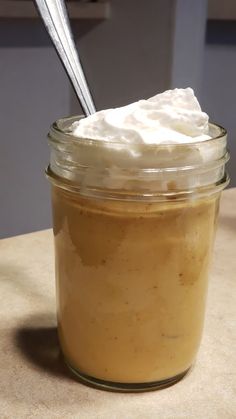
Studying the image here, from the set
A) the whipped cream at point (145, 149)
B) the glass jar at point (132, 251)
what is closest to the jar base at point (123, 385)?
→ the glass jar at point (132, 251)

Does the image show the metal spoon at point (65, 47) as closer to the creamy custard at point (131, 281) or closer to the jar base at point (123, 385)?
the creamy custard at point (131, 281)

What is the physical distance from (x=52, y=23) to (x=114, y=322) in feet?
0.79

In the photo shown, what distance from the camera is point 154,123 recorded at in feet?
1.34

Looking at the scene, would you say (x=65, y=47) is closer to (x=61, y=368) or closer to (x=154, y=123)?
(x=154, y=123)

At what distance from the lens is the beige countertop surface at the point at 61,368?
409 millimetres

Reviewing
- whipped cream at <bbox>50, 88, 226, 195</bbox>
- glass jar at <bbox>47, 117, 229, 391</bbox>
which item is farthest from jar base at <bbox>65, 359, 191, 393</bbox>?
whipped cream at <bbox>50, 88, 226, 195</bbox>

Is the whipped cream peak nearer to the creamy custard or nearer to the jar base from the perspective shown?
the creamy custard

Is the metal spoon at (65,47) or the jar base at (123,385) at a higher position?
the metal spoon at (65,47)

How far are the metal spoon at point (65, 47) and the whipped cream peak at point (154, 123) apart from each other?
0.05 metres

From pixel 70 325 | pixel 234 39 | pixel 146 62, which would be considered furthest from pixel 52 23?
pixel 234 39

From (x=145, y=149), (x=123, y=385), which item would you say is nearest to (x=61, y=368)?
(x=123, y=385)

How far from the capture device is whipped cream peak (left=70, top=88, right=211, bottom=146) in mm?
395

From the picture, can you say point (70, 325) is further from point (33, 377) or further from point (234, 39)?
point (234, 39)

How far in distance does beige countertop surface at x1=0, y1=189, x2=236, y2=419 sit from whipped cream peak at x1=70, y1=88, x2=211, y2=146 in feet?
0.60
